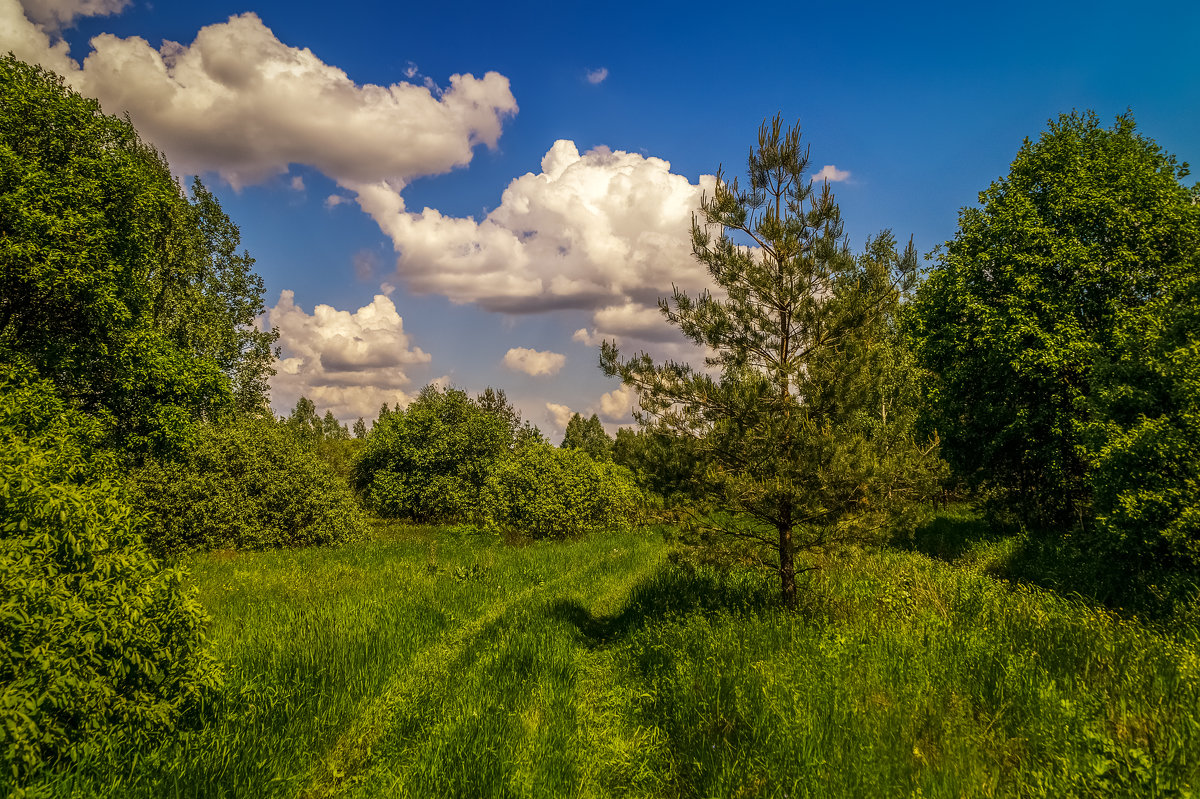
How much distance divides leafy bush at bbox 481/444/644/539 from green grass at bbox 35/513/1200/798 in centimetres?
1392

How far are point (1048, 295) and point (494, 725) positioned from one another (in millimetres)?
17600

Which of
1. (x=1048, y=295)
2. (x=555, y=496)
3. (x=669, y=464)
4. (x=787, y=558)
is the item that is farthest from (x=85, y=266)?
(x=1048, y=295)

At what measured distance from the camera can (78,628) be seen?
14.5 ft

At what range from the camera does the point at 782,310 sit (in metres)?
8.16

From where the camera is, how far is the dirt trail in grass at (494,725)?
495cm

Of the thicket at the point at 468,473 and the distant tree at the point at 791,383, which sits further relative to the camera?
the thicket at the point at 468,473

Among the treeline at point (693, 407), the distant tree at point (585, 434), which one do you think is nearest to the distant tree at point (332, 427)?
the distant tree at point (585, 434)

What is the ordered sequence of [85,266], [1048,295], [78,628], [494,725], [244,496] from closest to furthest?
1. [78,628]
2. [494,725]
3. [85,266]
4. [1048,295]
5. [244,496]

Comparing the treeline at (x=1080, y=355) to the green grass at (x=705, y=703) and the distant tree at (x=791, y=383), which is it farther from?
the distant tree at (x=791, y=383)

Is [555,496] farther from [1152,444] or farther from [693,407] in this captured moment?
[1152,444]

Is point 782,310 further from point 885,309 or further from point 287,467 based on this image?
point 287,467

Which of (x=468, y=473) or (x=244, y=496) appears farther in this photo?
(x=468, y=473)

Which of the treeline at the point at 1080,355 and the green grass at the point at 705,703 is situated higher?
the treeline at the point at 1080,355

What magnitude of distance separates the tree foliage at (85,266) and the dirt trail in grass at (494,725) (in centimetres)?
1301
